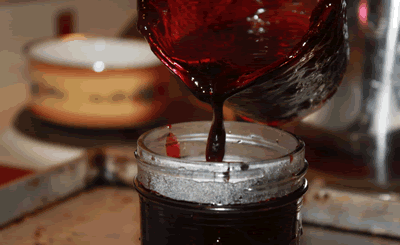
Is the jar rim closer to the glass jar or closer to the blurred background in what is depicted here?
the glass jar

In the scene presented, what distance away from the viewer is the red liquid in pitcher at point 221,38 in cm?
45

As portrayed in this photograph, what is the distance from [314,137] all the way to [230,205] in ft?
1.61

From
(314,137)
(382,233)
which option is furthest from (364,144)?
(382,233)

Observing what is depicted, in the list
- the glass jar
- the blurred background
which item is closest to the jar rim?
the glass jar

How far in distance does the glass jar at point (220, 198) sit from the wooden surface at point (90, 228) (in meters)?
0.24

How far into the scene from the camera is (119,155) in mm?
817

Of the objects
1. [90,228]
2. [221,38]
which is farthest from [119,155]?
[221,38]

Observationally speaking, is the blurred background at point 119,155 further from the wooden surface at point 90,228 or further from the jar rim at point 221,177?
the jar rim at point 221,177

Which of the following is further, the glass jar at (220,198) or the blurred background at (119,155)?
the blurred background at (119,155)

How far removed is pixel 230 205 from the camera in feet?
1.31

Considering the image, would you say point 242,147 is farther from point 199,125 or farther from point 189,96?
point 189,96

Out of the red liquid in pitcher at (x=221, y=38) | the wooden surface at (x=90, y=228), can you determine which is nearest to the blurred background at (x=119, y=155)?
the wooden surface at (x=90, y=228)

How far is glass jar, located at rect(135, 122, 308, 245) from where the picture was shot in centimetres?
39

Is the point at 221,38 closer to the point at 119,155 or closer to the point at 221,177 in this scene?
the point at 221,177
